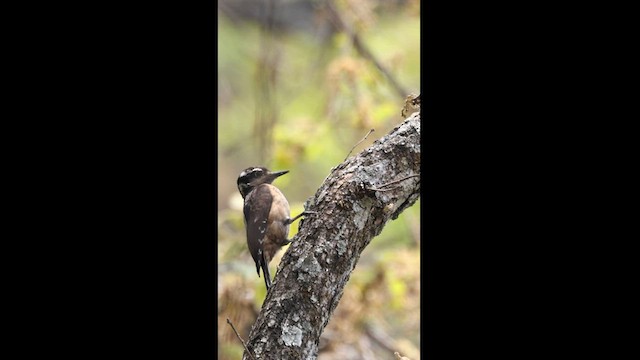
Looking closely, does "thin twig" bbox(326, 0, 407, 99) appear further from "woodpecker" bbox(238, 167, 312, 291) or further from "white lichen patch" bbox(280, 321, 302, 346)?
"white lichen patch" bbox(280, 321, 302, 346)

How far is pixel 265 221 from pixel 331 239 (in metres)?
0.58

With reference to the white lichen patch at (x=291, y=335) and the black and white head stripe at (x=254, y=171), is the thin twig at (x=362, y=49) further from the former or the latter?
the white lichen patch at (x=291, y=335)

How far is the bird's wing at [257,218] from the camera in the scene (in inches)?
129

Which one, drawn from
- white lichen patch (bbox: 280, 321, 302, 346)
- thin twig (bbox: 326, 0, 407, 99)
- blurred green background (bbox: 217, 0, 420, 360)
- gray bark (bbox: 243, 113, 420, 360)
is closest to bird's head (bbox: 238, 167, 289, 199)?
gray bark (bbox: 243, 113, 420, 360)

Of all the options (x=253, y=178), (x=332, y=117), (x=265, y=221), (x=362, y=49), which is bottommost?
(x=265, y=221)

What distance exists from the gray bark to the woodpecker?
1.02 feet

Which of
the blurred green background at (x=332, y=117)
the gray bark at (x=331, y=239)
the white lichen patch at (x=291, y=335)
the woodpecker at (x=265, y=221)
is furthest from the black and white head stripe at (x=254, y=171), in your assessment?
the blurred green background at (x=332, y=117)

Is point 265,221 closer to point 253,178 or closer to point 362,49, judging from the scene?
point 253,178

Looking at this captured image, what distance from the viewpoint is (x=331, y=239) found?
9.17ft

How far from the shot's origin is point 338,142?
6.97m

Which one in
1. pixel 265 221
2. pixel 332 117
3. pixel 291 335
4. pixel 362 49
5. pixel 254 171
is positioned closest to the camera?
pixel 291 335

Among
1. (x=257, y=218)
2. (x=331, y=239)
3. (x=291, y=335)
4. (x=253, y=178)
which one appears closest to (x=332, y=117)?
(x=253, y=178)
